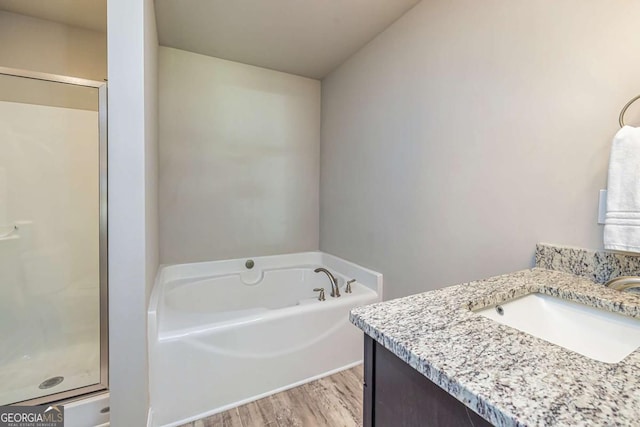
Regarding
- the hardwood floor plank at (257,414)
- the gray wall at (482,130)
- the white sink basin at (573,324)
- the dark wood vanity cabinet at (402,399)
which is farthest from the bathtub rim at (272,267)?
the dark wood vanity cabinet at (402,399)

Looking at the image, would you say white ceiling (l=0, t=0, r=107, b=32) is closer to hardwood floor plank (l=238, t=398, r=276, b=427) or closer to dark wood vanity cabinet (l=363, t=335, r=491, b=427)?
dark wood vanity cabinet (l=363, t=335, r=491, b=427)

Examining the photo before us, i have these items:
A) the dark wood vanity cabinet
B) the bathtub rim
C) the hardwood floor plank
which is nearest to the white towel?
the dark wood vanity cabinet

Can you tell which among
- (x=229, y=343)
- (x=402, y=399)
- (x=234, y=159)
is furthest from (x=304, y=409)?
(x=234, y=159)

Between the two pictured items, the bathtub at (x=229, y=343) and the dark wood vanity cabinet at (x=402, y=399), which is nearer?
the dark wood vanity cabinet at (x=402, y=399)

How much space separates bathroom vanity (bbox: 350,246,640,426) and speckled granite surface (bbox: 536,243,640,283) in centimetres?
14

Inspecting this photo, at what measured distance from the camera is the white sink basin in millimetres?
743

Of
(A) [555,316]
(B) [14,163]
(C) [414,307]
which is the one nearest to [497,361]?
(C) [414,307]

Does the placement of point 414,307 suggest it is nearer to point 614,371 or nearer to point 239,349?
point 614,371

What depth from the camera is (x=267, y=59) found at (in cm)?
248

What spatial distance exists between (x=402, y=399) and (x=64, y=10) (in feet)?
9.55

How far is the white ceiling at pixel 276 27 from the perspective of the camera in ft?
5.82

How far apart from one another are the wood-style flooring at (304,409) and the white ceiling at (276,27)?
2481 millimetres

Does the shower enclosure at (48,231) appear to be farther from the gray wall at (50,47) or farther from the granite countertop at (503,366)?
the granite countertop at (503,366)

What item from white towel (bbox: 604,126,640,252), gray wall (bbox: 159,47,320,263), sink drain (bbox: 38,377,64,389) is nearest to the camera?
white towel (bbox: 604,126,640,252)
